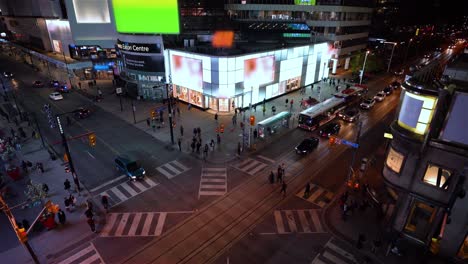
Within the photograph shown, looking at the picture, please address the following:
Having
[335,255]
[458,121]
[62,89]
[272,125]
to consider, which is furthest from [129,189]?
[62,89]

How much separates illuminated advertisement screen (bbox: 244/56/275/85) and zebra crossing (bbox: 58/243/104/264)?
1307 inches

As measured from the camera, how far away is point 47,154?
107ft

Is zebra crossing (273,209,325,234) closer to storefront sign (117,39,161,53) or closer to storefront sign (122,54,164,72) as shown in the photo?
storefront sign (122,54,164,72)

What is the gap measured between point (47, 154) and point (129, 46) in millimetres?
25578

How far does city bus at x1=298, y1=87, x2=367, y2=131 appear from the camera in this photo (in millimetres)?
38312

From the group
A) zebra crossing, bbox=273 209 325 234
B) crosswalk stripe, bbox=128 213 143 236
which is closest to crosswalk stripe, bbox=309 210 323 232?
zebra crossing, bbox=273 209 325 234

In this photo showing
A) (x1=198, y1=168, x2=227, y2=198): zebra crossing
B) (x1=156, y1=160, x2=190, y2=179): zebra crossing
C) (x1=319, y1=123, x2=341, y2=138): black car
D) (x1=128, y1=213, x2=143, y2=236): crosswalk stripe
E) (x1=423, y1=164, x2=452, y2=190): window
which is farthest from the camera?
(x1=319, y1=123, x2=341, y2=138): black car

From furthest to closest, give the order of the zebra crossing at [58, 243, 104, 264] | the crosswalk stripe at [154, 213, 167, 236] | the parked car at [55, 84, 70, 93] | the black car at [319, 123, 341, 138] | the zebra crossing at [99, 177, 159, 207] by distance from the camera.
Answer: the parked car at [55, 84, 70, 93] → the black car at [319, 123, 341, 138] → the zebra crossing at [99, 177, 159, 207] → the crosswalk stripe at [154, 213, 167, 236] → the zebra crossing at [58, 243, 104, 264]

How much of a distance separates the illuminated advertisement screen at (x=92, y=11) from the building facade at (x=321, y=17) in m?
32.2

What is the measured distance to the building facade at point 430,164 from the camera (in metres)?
16.2

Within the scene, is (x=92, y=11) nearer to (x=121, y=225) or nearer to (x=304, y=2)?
(x=304, y=2)

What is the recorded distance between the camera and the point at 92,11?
66750 mm

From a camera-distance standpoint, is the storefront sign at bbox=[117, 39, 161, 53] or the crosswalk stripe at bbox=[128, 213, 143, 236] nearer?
the crosswalk stripe at bbox=[128, 213, 143, 236]

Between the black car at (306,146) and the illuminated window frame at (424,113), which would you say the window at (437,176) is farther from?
the black car at (306,146)
